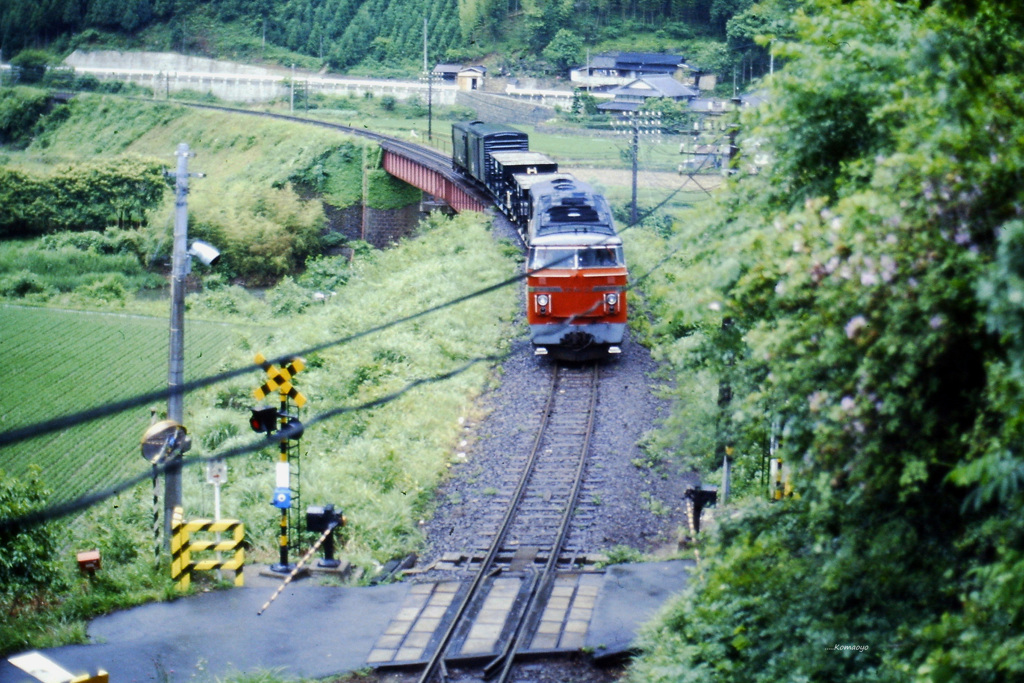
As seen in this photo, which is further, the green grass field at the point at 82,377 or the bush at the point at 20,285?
the bush at the point at 20,285

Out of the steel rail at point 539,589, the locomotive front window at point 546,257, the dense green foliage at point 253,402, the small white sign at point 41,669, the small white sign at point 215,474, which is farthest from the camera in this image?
the locomotive front window at point 546,257

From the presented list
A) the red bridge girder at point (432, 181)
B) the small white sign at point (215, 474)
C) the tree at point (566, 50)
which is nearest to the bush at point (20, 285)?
the red bridge girder at point (432, 181)

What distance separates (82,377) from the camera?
27469mm

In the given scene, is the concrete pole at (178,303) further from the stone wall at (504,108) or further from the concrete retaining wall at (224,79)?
the concrete retaining wall at (224,79)

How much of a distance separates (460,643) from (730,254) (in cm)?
483

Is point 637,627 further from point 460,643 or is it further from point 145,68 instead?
point 145,68

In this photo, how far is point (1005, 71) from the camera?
19.5 feet

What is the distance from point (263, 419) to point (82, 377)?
1974 cm

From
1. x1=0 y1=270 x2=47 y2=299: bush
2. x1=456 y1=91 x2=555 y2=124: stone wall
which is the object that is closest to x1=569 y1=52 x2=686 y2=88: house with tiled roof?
x1=456 y1=91 x2=555 y2=124: stone wall

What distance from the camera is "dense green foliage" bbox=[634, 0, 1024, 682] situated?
16.2 ft

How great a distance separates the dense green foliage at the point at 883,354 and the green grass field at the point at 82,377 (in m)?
16.4

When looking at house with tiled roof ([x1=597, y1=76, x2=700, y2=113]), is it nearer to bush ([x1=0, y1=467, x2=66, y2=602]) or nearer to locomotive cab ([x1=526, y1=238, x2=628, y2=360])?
locomotive cab ([x1=526, y1=238, x2=628, y2=360])

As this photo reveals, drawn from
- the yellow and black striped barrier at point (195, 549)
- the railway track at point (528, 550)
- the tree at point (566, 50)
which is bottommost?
the railway track at point (528, 550)

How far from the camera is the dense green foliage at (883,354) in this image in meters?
4.93
